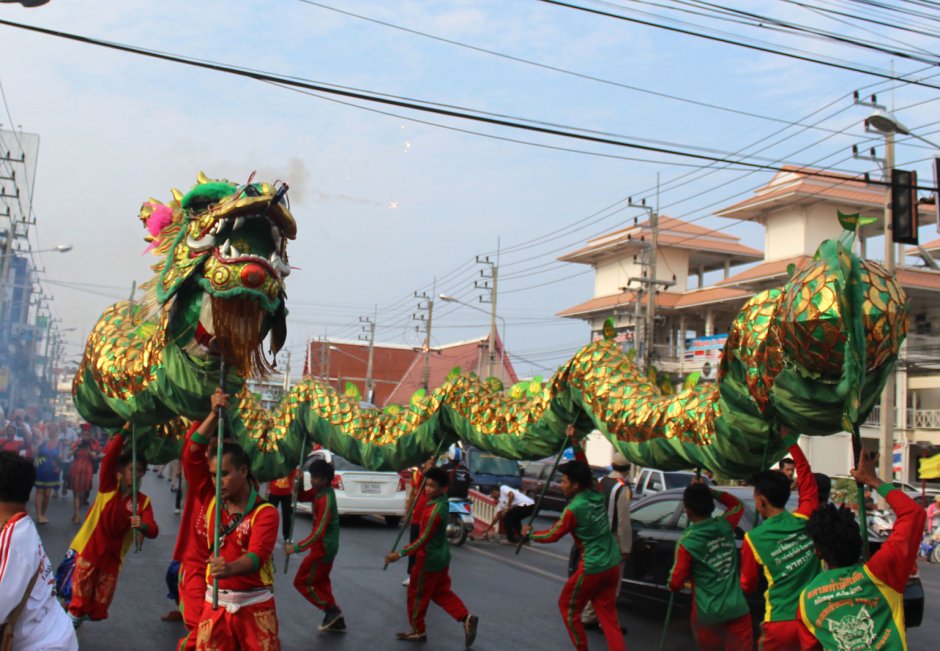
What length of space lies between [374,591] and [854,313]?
7253mm

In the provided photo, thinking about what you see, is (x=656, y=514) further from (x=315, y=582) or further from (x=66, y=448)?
(x=66, y=448)

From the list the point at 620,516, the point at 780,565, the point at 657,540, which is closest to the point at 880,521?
the point at 657,540

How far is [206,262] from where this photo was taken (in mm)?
6172

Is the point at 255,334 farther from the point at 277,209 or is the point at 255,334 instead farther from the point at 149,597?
the point at 149,597

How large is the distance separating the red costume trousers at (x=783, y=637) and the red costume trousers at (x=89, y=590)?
457 cm

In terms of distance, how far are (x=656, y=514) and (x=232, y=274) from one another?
5.34 m

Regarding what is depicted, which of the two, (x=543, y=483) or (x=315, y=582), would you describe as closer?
(x=315, y=582)

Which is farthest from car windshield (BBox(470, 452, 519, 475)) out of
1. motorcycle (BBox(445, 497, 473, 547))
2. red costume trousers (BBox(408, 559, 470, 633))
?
red costume trousers (BBox(408, 559, 470, 633))

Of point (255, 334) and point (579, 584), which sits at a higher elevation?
point (255, 334)

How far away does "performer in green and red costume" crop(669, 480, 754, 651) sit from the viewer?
5957mm

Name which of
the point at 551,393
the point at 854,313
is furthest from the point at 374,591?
the point at 854,313

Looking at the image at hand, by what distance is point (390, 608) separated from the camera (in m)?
9.25

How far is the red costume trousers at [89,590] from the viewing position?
6.62m

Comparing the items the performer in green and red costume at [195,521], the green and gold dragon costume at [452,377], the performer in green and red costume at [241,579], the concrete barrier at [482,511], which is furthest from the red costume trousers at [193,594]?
Answer: the concrete barrier at [482,511]
